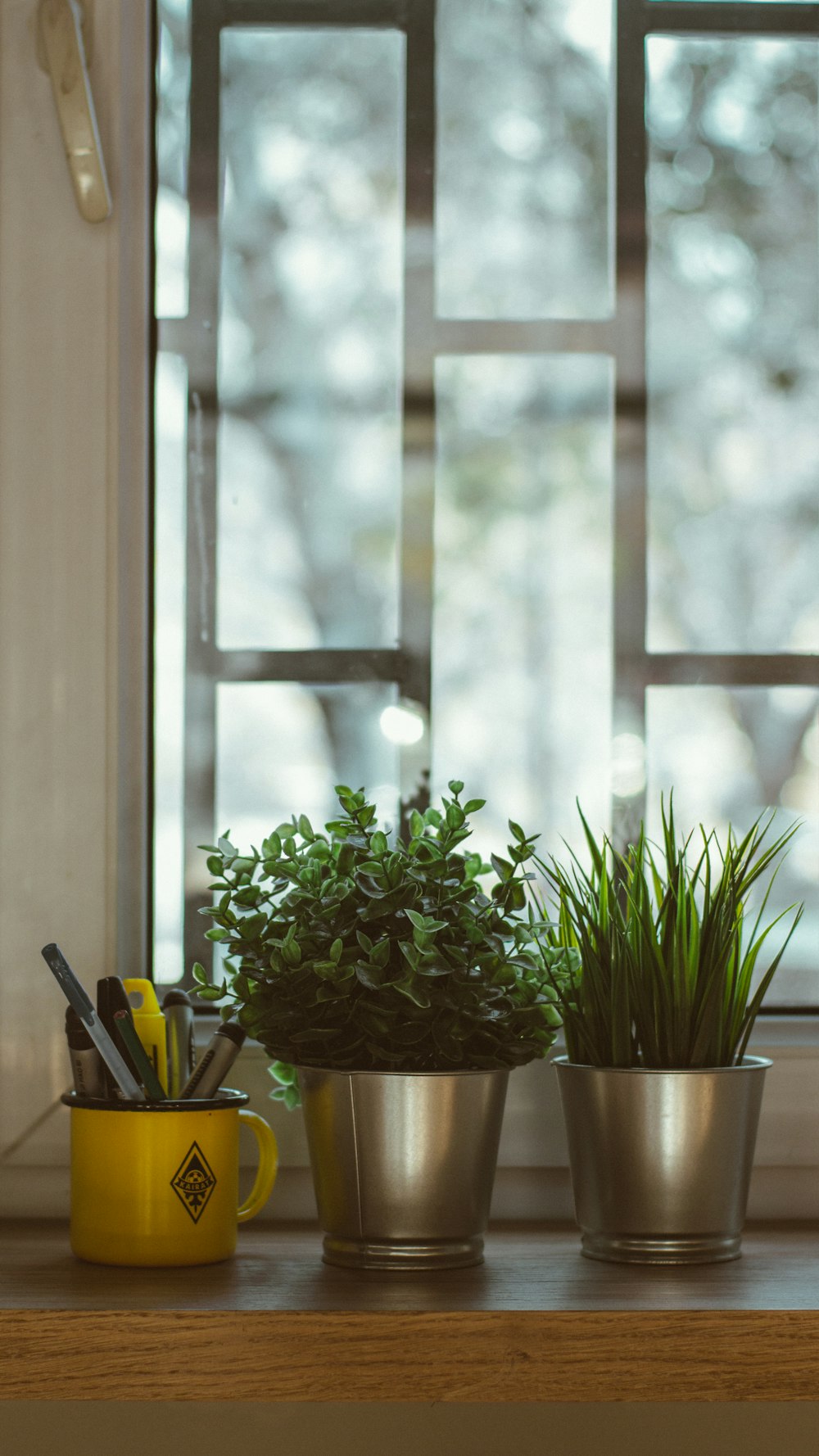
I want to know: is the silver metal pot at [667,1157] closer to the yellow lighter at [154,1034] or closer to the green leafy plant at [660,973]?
the green leafy plant at [660,973]

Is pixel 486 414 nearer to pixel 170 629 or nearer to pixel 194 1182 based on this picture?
pixel 170 629

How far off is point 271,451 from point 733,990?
50 centimetres

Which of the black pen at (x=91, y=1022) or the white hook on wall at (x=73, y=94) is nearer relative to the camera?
the black pen at (x=91, y=1022)

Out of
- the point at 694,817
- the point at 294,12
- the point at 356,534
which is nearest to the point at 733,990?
the point at 694,817

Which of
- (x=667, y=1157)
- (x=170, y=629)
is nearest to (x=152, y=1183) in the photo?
(x=667, y=1157)

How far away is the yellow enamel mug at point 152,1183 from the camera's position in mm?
747

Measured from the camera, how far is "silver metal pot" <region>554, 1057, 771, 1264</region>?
74 cm

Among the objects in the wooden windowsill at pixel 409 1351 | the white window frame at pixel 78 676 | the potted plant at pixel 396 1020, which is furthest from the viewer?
the white window frame at pixel 78 676

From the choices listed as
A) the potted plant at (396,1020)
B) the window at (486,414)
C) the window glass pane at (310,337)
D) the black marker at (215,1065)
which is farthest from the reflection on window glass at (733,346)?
the black marker at (215,1065)

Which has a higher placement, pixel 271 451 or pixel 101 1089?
pixel 271 451

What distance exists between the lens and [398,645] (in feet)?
3.19

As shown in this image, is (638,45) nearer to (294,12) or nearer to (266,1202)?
(294,12)

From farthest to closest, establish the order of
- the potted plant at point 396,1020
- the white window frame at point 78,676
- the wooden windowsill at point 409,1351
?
the white window frame at point 78,676
the potted plant at point 396,1020
the wooden windowsill at point 409,1351

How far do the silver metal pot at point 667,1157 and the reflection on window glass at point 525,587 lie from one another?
25 centimetres
